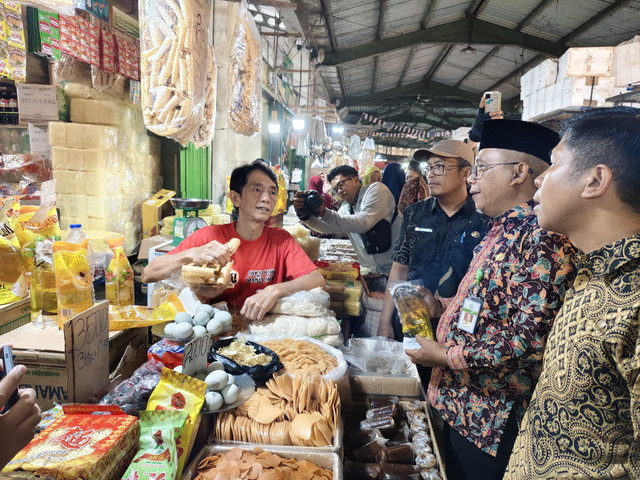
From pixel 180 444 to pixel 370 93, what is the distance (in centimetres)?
1746

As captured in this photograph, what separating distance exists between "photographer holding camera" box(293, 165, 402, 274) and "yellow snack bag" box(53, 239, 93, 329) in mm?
1939

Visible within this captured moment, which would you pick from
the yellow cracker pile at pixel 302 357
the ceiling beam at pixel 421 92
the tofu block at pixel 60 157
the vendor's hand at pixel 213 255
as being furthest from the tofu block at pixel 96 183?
the ceiling beam at pixel 421 92

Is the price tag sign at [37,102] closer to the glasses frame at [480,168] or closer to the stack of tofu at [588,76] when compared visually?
the glasses frame at [480,168]

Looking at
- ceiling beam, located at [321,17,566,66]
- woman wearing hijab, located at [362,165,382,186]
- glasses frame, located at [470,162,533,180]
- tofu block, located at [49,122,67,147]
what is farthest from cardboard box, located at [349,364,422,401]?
ceiling beam, located at [321,17,566,66]

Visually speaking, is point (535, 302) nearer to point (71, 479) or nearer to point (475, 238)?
point (475, 238)

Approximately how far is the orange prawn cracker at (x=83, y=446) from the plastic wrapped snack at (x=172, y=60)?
1.55 metres

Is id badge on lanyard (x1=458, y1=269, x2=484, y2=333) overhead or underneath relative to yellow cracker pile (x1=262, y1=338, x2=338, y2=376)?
overhead

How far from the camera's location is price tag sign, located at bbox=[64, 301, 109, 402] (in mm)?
1135

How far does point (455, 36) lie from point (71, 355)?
35.5ft

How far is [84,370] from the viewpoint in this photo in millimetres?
1196

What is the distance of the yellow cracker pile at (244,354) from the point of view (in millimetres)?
1580

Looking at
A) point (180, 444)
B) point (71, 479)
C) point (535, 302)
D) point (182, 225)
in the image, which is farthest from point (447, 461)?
point (182, 225)

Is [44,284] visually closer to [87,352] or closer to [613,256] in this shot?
[87,352]

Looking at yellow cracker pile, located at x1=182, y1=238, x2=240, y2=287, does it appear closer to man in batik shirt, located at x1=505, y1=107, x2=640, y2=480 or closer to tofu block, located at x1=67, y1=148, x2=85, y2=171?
man in batik shirt, located at x1=505, y1=107, x2=640, y2=480
